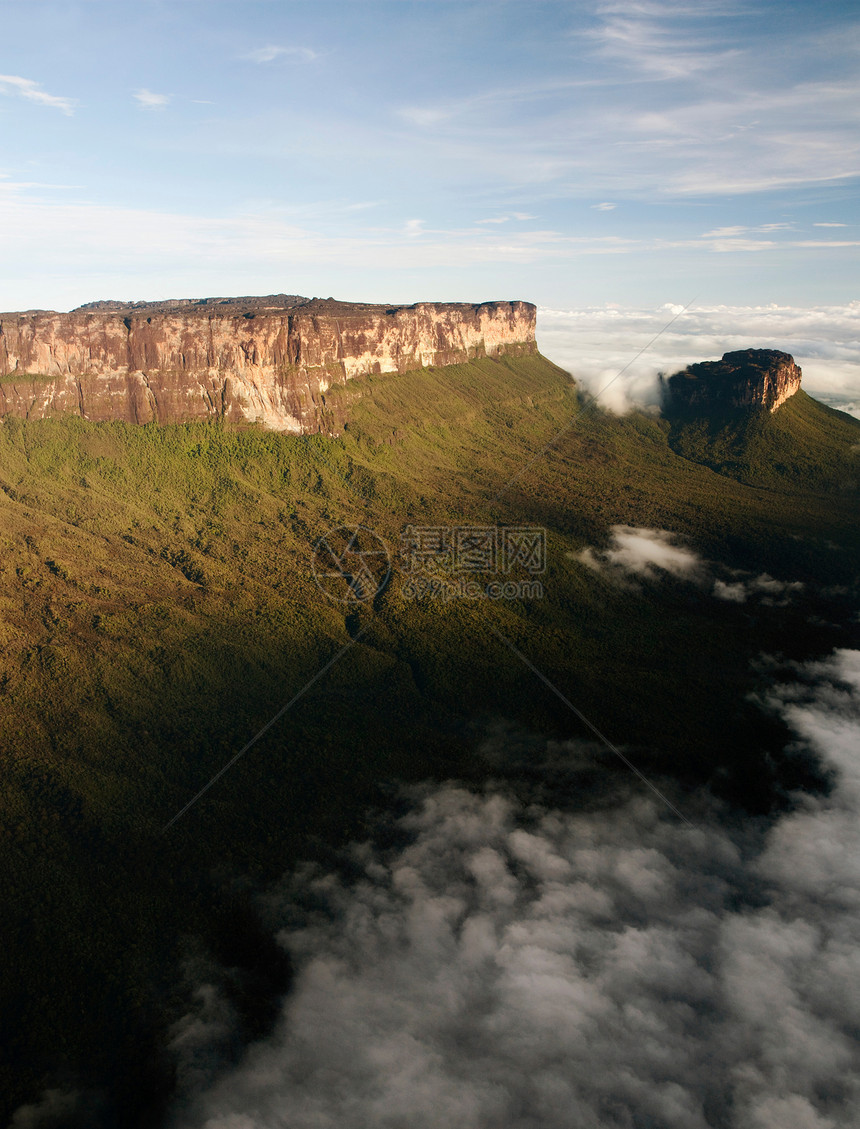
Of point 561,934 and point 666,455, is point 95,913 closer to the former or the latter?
point 561,934

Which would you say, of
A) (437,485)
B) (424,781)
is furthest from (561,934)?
(437,485)

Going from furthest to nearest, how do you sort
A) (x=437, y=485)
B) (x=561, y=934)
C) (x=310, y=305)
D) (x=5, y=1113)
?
(x=310, y=305)
(x=437, y=485)
(x=561, y=934)
(x=5, y=1113)

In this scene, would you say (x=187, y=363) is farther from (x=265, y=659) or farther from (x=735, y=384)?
(x=735, y=384)

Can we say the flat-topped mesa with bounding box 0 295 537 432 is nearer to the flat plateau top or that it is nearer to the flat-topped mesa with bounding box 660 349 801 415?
the flat plateau top

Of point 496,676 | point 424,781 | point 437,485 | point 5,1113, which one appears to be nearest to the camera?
point 5,1113

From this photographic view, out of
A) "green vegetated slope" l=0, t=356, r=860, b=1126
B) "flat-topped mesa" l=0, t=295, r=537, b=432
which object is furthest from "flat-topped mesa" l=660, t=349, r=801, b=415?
"flat-topped mesa" l=0, t=295, r=537, b=432

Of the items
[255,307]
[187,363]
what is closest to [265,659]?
[187,363]

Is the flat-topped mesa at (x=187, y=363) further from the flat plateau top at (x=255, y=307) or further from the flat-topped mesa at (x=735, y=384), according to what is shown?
the flat-topped mesa at (x=735, y=384)
